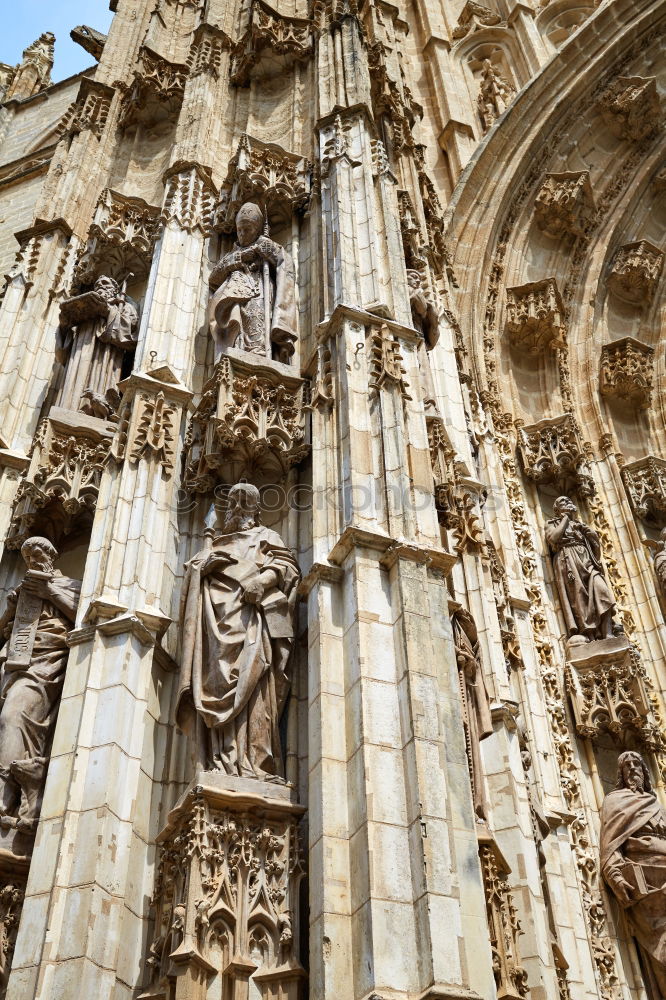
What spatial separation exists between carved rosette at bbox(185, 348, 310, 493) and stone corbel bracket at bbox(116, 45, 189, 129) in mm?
5142

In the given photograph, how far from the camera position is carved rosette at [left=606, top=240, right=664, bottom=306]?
50.1 ft

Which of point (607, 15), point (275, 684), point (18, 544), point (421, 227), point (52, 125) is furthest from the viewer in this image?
point (52, 125)

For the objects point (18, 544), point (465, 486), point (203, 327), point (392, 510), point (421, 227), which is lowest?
point (392, 510)

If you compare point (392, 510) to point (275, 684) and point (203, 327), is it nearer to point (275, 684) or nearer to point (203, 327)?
point (275, 684)

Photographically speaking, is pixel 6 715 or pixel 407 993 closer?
pixel 407 993

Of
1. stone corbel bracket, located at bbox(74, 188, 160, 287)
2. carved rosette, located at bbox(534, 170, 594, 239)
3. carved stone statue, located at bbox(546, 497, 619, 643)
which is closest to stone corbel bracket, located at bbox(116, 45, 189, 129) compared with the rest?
stone corbel bracket, located at bbox(74, 188, 160, 287)

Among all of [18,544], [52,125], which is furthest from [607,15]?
[18,544]

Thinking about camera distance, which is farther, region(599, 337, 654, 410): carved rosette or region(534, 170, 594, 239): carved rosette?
region(534, 170, 594, 239): carved rosette

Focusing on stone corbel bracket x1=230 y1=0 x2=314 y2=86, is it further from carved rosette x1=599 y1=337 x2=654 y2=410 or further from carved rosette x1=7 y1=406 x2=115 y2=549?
carved rosette x1=599 y1=337 x2=654 y2=410

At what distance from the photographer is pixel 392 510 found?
6703 mm

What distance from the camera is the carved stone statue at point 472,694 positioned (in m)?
7.05

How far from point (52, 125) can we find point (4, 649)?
47.9 ft

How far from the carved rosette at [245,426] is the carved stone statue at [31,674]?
1.14 meters

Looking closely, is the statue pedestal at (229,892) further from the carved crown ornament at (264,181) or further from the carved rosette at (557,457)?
the carved rosette at (557,457)
